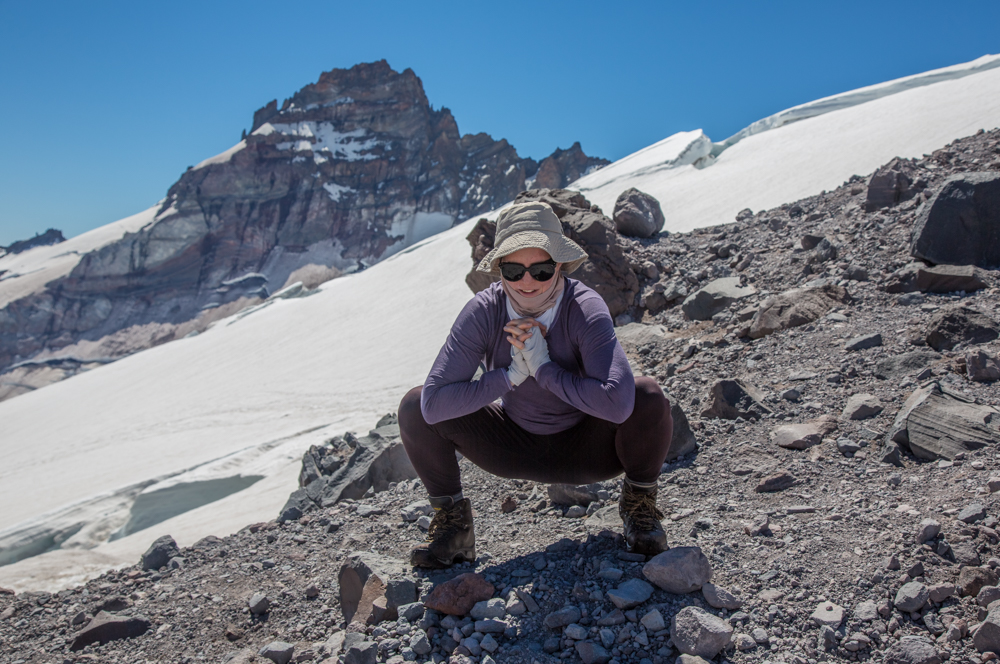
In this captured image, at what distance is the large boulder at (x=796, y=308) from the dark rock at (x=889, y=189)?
236 centimetres

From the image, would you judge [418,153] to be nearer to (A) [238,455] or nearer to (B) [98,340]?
(B) [98,340]

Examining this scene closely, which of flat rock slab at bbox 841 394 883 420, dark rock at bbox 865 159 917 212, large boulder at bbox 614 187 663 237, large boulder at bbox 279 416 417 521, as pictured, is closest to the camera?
flat rock slab at bbox 841 394 883 420

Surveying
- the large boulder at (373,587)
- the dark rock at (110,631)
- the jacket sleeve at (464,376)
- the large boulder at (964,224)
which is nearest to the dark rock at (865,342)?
the large boulder at (964,224)

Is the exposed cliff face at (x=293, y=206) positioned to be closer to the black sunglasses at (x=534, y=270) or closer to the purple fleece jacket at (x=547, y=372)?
the purple fleece jacket at (x=547, y=372)

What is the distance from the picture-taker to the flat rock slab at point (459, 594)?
2.18m

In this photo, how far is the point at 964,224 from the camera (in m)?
4.97

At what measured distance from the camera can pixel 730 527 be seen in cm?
258

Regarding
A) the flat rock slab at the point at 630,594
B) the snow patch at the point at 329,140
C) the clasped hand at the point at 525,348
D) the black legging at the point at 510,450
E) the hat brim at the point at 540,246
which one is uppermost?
the snow patch at the point at 329,140

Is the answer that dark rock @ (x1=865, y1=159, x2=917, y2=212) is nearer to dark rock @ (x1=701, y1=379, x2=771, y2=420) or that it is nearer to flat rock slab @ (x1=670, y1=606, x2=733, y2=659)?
dark rock @ (x1=701, y1=379, x2=771, y2=420)

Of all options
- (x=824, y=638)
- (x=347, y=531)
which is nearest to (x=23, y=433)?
(x=347, y=531)

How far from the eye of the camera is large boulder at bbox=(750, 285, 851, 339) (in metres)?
4.98

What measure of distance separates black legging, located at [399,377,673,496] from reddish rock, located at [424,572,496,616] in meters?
0.36

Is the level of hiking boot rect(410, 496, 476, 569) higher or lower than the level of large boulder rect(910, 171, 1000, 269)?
lower

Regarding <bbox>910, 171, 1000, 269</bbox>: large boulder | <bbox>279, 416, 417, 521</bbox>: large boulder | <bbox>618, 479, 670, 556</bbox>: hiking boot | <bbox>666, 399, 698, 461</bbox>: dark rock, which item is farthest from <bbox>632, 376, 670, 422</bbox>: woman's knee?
<bbox>910, 171, 1000, 269</bbox>: large boulder
